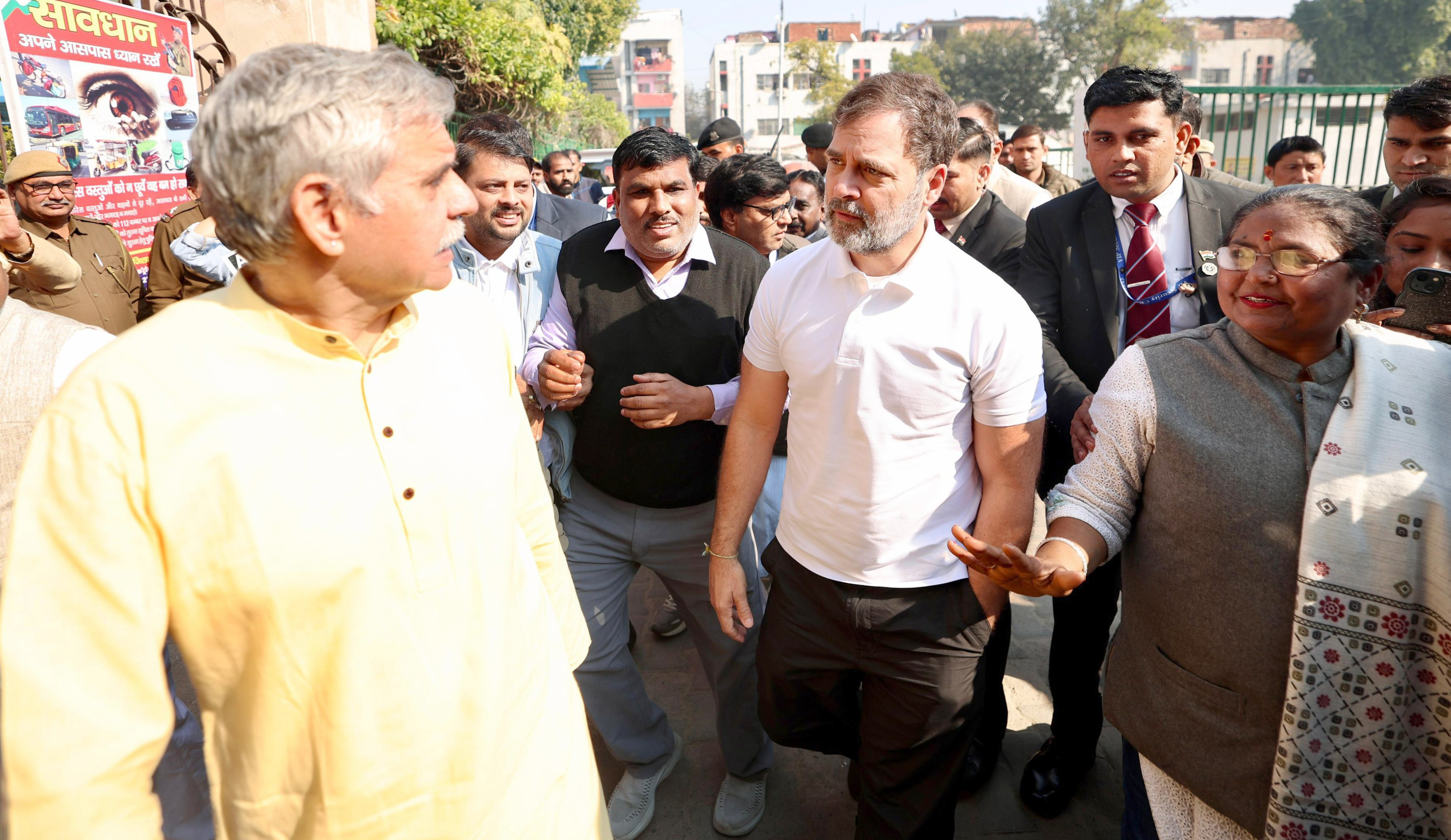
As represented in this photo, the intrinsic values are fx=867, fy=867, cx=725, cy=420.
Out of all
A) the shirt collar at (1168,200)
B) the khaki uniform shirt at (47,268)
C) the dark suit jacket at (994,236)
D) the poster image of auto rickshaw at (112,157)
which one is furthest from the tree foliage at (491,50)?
the shirt collar at (1168,200)

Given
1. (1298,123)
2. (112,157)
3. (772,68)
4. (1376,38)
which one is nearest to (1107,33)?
(1376,38)

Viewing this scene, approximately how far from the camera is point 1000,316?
2041 mm

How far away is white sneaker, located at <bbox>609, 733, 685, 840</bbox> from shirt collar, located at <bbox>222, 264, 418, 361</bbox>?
6.67 feet

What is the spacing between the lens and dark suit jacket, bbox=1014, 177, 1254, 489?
8.87 feet

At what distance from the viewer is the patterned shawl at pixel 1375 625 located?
5.10 feet

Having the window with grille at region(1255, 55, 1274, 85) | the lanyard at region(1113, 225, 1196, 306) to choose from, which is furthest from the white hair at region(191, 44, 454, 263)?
the window with grille at region(1255, 55, 1274, 85)

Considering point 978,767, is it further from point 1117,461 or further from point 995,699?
point 1117,461

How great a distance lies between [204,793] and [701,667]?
6.68 ft

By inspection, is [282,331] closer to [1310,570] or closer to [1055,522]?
[1055,522]


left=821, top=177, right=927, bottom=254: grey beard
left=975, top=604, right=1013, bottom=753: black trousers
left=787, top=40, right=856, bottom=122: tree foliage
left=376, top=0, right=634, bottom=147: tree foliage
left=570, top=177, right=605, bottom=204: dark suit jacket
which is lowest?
left=975, top=604, right=1013, bottom=753: black trousers

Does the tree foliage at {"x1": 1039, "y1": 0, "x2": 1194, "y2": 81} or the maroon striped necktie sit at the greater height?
the tree foliage at {"x1": 1039, "y1": 0, "x2": 1194, "y2": 81}

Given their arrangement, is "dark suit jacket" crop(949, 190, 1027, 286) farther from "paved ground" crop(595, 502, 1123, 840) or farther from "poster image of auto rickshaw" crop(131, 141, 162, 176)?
"poster image of auto rickshaw" crop(131, 141, 162, 176)

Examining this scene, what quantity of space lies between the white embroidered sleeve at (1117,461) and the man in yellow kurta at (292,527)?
4.04 feet

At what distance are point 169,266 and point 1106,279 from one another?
538cm
